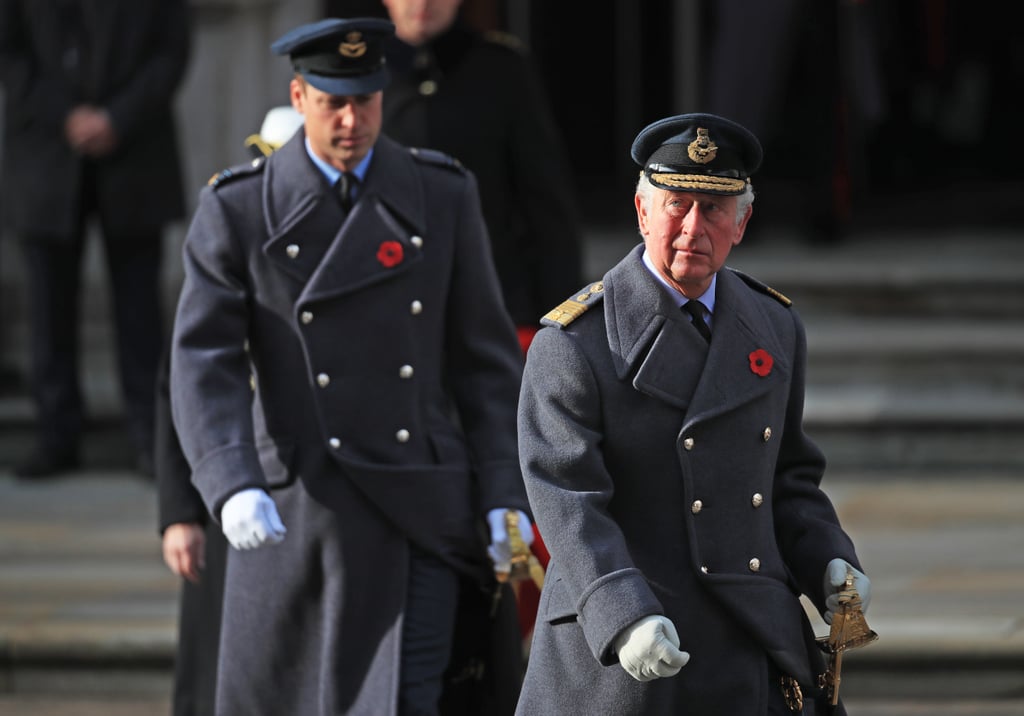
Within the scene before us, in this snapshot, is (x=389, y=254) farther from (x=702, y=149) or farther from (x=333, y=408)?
(x=702, y=149)

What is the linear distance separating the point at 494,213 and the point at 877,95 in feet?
12.6

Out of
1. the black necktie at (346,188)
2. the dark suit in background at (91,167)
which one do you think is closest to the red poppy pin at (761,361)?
the black necktie at (346,188)

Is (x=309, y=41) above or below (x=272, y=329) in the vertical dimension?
above

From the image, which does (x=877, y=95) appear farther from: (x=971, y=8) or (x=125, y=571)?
(x=125, y=571)

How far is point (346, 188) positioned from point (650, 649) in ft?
4.84

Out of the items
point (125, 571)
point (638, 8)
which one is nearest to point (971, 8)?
point (638, 8)

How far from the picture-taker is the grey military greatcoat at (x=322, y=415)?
4148 mm

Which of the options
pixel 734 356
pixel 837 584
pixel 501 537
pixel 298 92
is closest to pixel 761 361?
pixel 734 356

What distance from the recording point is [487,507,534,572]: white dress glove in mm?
4191

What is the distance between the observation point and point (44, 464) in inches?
313

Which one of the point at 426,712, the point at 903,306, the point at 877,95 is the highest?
the point at 426,712

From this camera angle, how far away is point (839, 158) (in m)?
8.86

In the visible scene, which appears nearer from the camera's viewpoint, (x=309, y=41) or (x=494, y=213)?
(x=309, y=41)

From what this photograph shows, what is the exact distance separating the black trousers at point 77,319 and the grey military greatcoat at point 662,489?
4538mm
